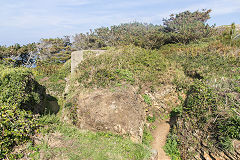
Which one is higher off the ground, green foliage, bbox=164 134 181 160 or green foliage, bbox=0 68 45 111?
green foliage, bbox=0 68 45 111

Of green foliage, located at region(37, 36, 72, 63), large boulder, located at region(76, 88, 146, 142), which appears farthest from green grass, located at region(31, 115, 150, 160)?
green foliage, located at region(37, 36, 72, 63)

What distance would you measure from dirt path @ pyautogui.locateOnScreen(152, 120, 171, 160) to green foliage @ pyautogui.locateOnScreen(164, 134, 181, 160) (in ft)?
0.68

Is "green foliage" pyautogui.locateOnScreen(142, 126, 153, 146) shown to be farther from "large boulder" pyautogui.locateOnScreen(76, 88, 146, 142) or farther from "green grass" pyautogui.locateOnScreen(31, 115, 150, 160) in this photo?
"green grass" pyautogui.locateOnScreen(31, 115, 150, 160)

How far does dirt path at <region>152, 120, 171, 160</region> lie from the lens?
637 centimetres

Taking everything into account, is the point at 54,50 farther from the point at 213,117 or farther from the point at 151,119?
the point at 213,117

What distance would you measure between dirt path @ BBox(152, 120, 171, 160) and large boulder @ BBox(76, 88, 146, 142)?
1091 millimetres

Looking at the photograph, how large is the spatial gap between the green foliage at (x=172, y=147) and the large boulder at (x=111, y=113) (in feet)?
4.59

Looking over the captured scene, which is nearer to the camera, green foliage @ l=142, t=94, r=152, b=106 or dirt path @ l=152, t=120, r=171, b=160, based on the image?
dirt path @ l=152, t=120, r=171, b=160

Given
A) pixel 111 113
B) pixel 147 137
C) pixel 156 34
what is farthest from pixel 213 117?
pixel 156 34

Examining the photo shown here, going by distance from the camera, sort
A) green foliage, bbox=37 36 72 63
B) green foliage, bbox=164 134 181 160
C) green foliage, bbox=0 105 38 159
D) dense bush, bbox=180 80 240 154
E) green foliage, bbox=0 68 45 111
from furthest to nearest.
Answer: green foliage, bbox=37 36 72 63 < green foliage, bbox=164 134 181 160 < green foliage, bbox=0 68 45 111 < dense bush, bbox=180 80 240 154 < green foliage, bbox=0 105 38 159

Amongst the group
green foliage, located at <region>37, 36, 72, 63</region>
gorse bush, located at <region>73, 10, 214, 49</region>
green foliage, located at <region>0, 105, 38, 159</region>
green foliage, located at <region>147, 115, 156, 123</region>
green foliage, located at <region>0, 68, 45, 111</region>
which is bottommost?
green foliage, located at <region>147, 115, 156, 123</region>

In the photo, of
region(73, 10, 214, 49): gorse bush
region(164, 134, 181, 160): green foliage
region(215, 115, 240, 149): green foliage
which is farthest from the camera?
region(73, 10, 214, 49): gorse bush

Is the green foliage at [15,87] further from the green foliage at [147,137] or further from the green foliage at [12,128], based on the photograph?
the green foliage at [147,137]

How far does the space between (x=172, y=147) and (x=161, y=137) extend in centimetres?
94
